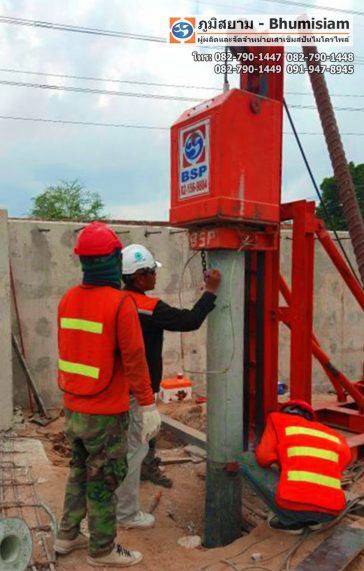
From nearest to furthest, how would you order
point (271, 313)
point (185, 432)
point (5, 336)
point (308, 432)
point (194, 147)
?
point (308, 432) < point (194, 147) < point (271, 313) < point (185, 432) < point (5, 336)

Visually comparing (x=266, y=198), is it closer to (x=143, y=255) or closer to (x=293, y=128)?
(x=143, y=255)

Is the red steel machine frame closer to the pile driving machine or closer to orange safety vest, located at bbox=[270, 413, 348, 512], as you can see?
the pile driving machine

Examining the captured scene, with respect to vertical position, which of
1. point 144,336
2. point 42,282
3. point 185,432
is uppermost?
point 42,282

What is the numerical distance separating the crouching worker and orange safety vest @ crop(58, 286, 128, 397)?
109 cm

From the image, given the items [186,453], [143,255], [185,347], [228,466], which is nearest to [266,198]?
[143,255]

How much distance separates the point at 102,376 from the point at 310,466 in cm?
126

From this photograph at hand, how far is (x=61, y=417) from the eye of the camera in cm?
651

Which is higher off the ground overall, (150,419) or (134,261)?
(134,261)

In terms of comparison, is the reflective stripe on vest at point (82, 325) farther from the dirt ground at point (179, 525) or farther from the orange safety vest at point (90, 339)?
the dirt ground at point (179, 525)

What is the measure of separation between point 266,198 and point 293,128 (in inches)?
54.1

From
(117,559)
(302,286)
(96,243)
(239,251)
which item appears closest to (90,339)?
(96,243)

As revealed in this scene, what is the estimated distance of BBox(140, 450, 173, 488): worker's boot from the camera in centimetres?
452

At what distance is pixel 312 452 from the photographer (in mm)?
3055

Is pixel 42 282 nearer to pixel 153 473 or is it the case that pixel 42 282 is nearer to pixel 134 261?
pixel 153 473
